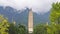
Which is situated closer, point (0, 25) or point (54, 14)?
point (54, 14)

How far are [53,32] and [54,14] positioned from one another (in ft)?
6.64

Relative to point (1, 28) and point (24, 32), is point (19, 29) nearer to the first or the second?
point (24, 32)

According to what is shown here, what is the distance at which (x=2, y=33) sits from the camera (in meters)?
29.1

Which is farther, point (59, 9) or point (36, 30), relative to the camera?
point (36, 30)

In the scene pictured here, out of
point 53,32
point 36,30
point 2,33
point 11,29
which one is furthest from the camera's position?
point 36,30

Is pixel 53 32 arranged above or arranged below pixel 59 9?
below

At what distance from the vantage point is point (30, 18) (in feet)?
137

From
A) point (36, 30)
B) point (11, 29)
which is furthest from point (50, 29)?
point (36, 30)

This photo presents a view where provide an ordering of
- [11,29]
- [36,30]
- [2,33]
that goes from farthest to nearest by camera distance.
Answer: [36,30] → [11,29] → [2,33]

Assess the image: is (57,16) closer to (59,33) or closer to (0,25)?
(59,33)

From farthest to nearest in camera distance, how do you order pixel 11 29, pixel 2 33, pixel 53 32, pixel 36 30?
pixel 36 30, pixel 11 29, pixel 2 33, pixel 53 32

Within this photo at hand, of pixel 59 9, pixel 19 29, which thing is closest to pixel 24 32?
pixel 19 29

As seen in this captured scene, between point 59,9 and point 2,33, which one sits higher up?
point 59,9

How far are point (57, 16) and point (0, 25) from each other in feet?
27.8
